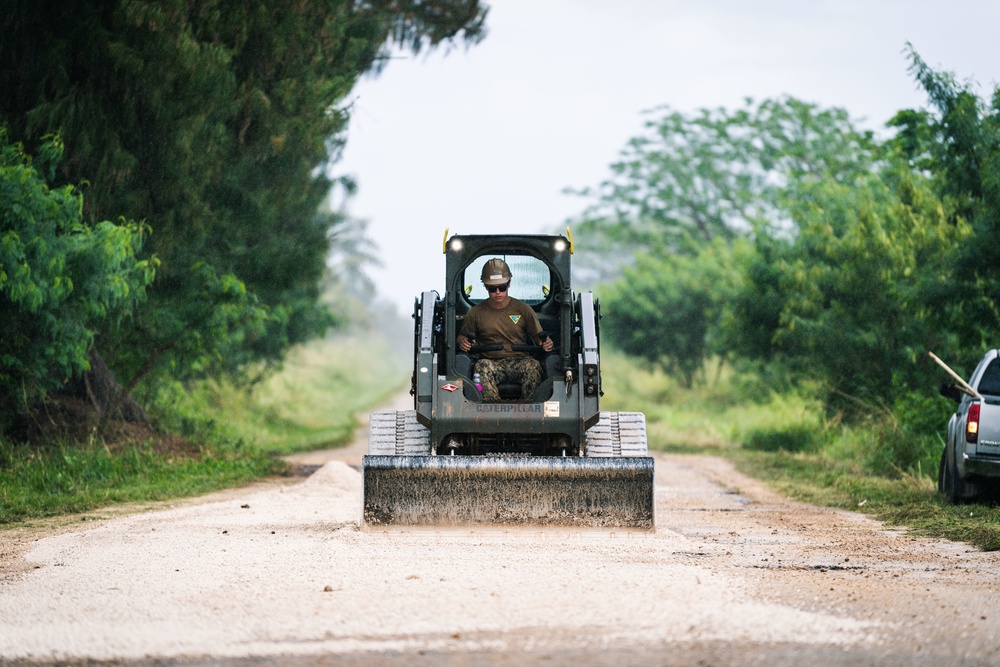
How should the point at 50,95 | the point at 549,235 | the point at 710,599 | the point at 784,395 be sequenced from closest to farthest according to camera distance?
1. the point at 710,599
2. the point at 549,235
3. the point at 50,95
4. the point at 784,395

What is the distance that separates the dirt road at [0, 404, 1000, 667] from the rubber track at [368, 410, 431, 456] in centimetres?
122

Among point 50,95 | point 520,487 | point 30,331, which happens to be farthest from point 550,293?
point 50,95

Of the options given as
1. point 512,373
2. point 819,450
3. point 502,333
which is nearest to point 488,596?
point 512,373

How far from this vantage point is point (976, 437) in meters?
14.2

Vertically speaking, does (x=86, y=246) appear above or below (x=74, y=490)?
above

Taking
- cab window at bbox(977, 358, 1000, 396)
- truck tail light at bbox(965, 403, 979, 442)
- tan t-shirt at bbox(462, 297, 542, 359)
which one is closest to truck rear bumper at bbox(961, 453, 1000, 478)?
truck tail light at bbox(965, 403, 979, 442)

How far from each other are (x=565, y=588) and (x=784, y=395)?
81.4ft

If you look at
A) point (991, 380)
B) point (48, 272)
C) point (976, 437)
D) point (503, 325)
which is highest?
point (48, 272)

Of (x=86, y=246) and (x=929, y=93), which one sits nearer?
(x=86, y=246)

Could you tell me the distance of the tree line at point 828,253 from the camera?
17938mm

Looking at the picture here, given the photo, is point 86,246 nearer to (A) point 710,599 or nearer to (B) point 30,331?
(B) point 30,331

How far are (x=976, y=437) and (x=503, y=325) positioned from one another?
5.38 metres

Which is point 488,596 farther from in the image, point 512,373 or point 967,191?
point 967,191

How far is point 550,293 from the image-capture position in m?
13.8
